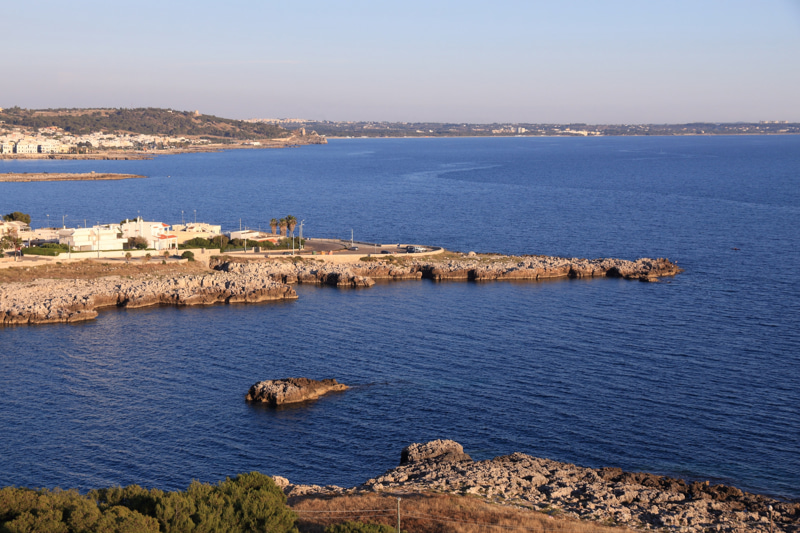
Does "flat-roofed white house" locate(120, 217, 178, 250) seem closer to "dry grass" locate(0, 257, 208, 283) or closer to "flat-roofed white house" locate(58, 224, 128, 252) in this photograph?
"flat-roofed white house" locate(58, 224, 128, 252)

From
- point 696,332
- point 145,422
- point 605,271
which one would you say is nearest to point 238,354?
point 145,422

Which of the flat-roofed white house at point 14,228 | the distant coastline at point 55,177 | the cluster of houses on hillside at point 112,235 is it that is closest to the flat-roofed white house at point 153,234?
the cluster of houses on hillside at point 112,235

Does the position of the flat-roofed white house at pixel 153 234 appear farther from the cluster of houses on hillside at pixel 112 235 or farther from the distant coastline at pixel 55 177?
the distant coastline at pixel 55 177

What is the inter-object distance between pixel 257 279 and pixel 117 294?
12372 millimetres

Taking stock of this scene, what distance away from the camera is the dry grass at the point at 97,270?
239 feet

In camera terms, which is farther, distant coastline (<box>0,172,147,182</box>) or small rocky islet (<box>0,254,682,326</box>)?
distant coastline (<box>0,172,147,182</box>)

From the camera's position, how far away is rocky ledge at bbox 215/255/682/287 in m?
77.7

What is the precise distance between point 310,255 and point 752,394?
4981cm

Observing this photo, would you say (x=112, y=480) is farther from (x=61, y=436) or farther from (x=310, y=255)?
(x=310, y=255)

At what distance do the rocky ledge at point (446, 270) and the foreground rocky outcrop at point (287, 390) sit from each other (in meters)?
31.0

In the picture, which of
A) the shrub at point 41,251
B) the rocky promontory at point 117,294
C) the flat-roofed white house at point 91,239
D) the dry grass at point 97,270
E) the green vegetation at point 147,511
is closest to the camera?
the green vegetation at point 147,511

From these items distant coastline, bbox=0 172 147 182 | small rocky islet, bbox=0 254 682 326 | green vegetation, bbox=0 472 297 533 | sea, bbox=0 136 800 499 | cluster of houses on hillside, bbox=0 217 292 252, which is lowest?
sea, bbox=0 136 800 499

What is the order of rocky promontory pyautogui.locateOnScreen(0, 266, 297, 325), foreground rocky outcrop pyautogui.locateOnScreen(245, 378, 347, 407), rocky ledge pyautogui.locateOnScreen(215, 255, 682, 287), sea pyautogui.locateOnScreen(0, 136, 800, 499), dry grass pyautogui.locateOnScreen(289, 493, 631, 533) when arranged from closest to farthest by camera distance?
1. dry grass pyautogui.locateOnScreen(289, 493, 631, 533)
2. sea pyautogui.locateOnScreen(0, 136, 800, 499)
3. foreground rocky outcrop pyautogui.locateOnScreen(245, 378, 347, 407)
4. rocky promontory pyautogui.locateOnScreen(0, 266, 297, 325)
5. rocky ledge pyautogui.locateOnScreen(215, 255, 682, 287)

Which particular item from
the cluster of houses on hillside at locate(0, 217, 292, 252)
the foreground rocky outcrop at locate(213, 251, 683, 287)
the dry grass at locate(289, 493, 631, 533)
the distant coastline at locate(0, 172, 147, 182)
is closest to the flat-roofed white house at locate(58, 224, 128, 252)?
the cluster of houses on hillside at locate(0, 217, 292, 252)
